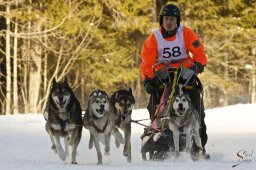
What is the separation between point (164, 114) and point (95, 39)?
14547mm

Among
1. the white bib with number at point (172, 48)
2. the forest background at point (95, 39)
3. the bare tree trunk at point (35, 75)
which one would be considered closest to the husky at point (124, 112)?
the white bib with number at point (172, 48)

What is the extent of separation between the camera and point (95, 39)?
20469 mm

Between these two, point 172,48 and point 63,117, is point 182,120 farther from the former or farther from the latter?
point 63,117

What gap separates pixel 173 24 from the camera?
6250 millimetres

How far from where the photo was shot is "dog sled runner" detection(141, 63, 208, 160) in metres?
6.20

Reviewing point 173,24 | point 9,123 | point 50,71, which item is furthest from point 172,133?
point 50,71

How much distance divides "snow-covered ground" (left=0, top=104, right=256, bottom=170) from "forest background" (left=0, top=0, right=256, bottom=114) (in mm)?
5388

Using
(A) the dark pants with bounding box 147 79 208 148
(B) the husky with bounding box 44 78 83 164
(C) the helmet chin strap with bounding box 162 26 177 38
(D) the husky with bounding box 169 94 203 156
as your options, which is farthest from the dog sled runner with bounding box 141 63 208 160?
(B) the husky with bounding box 44 78 83 164

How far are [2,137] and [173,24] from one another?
440 cm

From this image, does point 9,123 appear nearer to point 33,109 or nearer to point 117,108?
point 117,108

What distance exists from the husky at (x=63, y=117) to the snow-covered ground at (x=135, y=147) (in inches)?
10.5
